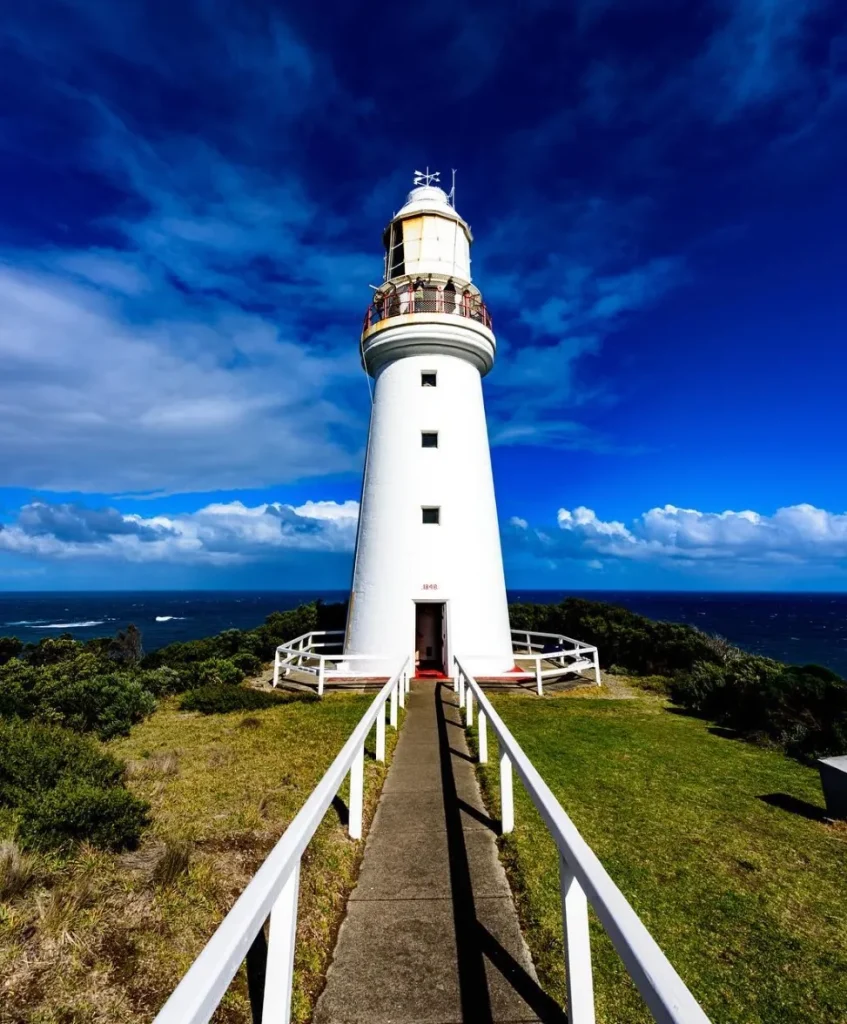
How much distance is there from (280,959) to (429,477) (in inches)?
497

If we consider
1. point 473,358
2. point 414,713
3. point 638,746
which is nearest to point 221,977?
point 638,746

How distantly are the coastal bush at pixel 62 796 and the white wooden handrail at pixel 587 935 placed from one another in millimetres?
3428

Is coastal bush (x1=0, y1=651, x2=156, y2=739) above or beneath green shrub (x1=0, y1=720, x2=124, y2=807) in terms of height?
beneath

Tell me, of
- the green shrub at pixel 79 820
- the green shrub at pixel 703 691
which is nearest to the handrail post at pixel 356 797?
the green shrub at pixel 79 820

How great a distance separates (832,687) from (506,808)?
25.3ft

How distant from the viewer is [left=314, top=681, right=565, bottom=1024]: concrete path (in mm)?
2922

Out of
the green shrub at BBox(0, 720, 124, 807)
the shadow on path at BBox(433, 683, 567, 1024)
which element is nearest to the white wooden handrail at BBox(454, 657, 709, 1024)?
the shadow on path at BBox(433, 683, 567, 1024)

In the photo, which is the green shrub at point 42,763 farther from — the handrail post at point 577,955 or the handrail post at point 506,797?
the handrail post at point 577,955

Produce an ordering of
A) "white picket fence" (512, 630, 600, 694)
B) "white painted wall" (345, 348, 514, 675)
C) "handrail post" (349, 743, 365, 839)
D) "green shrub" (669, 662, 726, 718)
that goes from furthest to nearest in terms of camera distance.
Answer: "white painted wall" (345, 348, 514, 675), "white picket fence" (512, 630, 600, 694), "green shrub" (669, 662, 726, 718), "handrail post" (349, 743, 365, 839)

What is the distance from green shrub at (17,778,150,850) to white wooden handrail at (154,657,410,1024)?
1.94m

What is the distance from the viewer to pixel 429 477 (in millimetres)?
14867

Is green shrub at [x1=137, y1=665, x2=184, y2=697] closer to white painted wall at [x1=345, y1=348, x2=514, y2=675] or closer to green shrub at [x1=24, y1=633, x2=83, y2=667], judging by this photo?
white painted wall at [x1=345, y1=348, x2=514, y2=675]

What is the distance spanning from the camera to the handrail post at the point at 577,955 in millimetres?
2627

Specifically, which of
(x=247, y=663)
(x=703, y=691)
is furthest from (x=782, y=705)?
(x=247, y=663)
